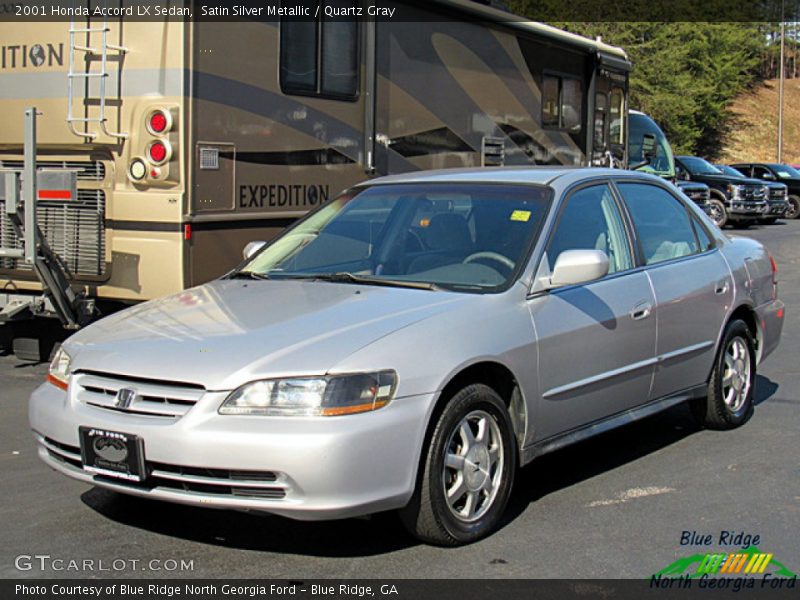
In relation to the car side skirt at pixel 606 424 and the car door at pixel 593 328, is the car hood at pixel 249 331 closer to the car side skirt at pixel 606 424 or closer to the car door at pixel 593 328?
the car door at pixel 593 328

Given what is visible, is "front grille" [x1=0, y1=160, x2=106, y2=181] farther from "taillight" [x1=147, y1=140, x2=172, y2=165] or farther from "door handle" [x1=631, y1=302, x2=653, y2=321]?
"door handle" [x1=631, y1=302, x2=653, y2=321]

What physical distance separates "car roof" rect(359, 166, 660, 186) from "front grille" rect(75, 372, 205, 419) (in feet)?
7.33

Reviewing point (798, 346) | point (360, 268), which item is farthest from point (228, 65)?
point (798, 346)

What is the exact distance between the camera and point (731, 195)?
26484mm

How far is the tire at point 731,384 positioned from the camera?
6605 mm

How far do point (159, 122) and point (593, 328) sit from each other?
3707 mm

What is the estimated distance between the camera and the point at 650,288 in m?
5.91

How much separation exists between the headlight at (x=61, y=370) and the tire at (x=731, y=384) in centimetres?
377

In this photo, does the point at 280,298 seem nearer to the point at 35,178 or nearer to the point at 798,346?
the point at 35,178

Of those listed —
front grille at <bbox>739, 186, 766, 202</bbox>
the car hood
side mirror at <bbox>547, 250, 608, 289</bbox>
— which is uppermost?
front grille at <bbox>739, 186, 766, 202</bbox>

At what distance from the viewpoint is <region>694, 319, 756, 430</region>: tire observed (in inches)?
260

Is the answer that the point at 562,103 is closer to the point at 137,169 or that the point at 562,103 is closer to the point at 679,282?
the point at 137,169

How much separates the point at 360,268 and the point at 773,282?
329 cm

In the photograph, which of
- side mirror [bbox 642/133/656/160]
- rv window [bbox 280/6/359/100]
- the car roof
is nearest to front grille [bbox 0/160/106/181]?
rv window [bbox 280/6/359/100]
